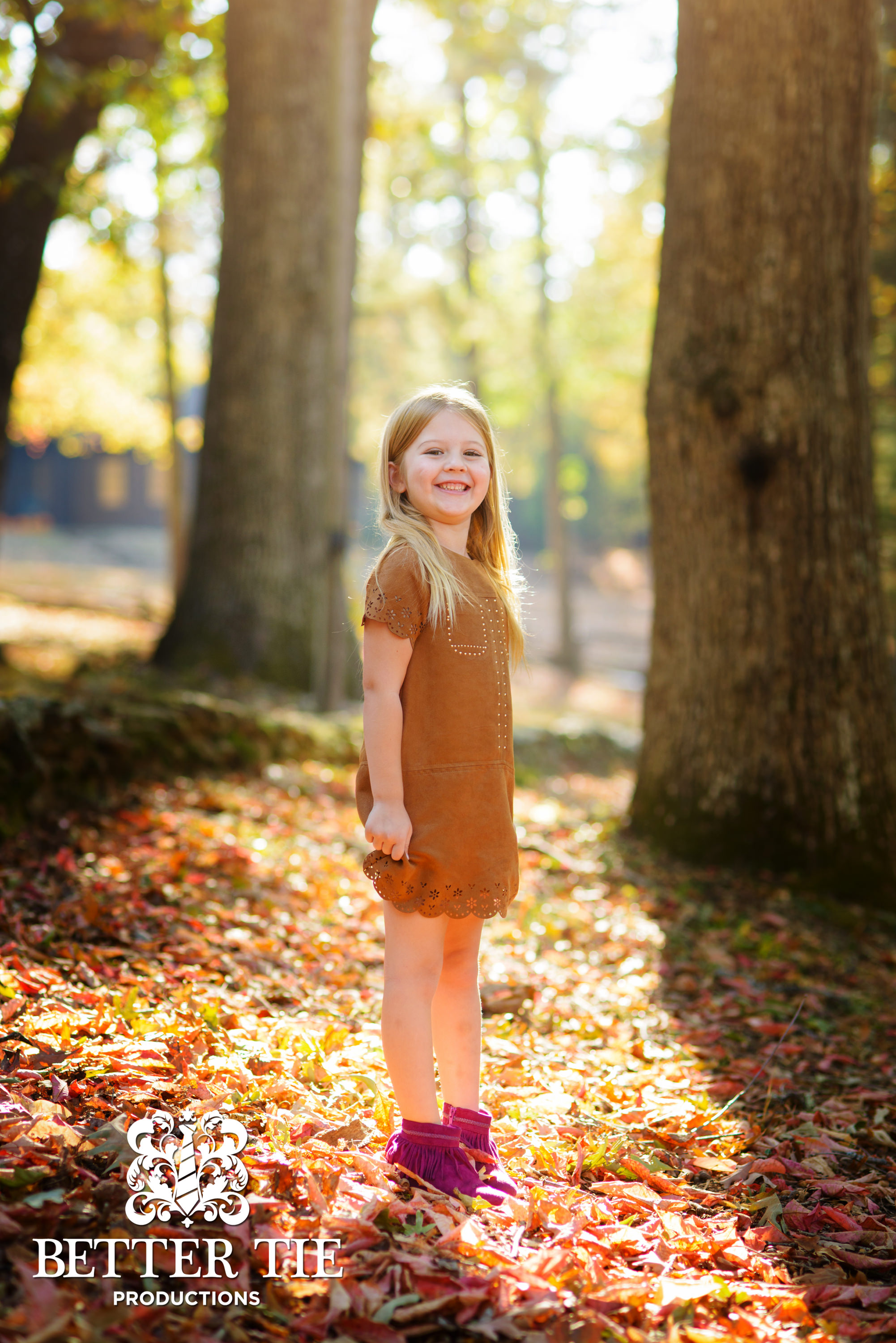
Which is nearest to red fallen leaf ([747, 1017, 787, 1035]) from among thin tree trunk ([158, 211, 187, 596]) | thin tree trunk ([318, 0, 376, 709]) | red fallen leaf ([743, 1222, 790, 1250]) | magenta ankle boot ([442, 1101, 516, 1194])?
red fallen leaf ([743, 1222, 790, 1250])

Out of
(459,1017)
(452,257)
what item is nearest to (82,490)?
(452,257)

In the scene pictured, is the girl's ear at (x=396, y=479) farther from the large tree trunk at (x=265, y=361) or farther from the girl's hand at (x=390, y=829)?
the large tree trunk at (x=265, y=361)

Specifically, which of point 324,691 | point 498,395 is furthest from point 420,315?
point 324,691

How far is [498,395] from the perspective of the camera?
19828 mm

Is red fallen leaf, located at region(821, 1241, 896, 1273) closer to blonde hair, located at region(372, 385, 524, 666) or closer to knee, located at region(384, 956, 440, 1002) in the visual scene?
knee, located at region(384, 956, 440, 1002)

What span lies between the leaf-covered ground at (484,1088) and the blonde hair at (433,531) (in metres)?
1.31

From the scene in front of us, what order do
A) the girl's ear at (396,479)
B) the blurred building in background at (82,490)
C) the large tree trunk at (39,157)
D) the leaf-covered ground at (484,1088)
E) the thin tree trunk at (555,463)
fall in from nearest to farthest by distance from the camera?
the leaf-covered ground at (484,1088), the girl's ear at (396,479), the large tree trunk at (39,157), the thin tree trunk at (555,463), the blurred building in background at (82,490)

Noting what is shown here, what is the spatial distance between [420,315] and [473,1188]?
81.6ft

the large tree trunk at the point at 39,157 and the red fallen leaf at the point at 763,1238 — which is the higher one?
the large tree trunk at the point at 39,157

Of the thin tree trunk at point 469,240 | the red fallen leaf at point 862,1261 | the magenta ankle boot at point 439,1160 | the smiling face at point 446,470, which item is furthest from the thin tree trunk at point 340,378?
the thin tree trunk at point 469,240

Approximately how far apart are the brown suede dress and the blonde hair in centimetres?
4

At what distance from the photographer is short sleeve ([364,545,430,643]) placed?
2.44m

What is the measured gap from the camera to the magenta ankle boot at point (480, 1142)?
2443mm

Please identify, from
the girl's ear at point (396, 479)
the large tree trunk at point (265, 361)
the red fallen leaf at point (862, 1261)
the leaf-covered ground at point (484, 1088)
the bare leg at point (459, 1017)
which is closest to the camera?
the leaf-covered ground at point (484, 1088)
